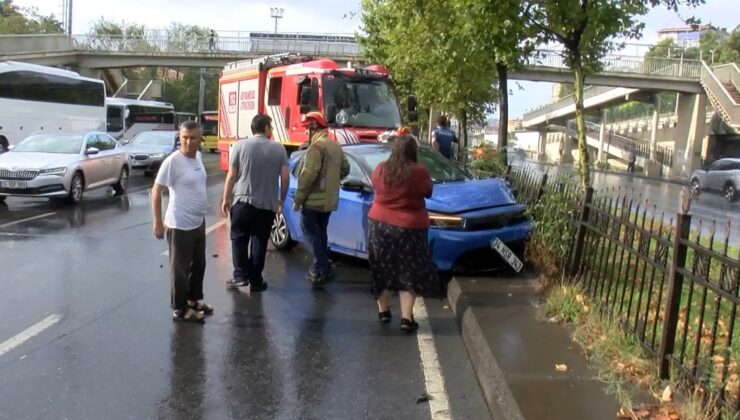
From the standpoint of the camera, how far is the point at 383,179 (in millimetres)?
5992

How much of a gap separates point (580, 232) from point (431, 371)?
2142 mm

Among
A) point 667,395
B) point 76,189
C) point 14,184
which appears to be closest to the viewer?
point 667,395

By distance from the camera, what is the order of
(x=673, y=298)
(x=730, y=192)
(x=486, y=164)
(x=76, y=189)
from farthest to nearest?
(x=730, y=192), (x=76, y=189), (x=486, y=164), (x=673, y=298)

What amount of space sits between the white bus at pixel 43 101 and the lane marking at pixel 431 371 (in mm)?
22118

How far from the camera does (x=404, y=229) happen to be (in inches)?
233

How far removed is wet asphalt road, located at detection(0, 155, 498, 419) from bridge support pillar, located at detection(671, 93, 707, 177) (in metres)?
45.2

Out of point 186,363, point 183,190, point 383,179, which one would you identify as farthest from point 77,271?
point 383,179

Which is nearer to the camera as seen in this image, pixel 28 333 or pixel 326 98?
pixel 28 333

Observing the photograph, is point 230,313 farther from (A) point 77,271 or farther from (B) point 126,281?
(A) point 77,271

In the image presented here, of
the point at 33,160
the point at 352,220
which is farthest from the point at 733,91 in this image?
the point at 352,220

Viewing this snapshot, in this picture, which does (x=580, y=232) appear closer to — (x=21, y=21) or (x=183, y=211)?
(x=183, y=211)

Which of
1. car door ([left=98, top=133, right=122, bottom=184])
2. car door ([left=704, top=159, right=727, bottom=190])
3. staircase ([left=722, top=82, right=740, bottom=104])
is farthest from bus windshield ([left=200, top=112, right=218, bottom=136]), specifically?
car door ([left=98, top=133, right=122, bottom=184])

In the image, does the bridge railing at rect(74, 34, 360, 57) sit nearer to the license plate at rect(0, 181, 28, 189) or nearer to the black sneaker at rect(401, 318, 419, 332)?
the license plate at rect(0, 181, 28, 189)

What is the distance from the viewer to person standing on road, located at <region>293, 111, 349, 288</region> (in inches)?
283
